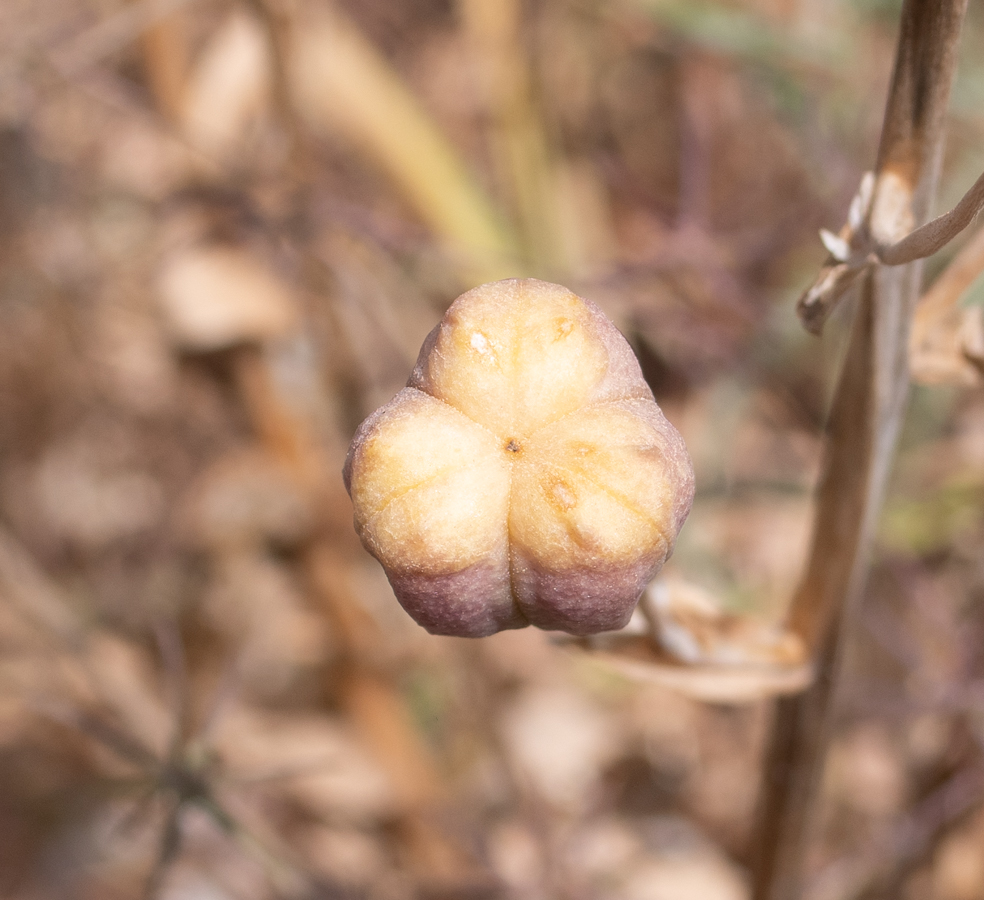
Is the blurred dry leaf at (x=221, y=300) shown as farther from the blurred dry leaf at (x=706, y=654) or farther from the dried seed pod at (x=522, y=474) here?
the dried seed pod at (x=522, y=474)

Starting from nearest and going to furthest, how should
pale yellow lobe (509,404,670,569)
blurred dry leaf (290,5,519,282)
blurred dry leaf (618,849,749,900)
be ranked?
1. pale yellow lobe (509,404,670,569)
2. blurred dry leaf (618,849,749,900)
3. blurred dry leaf (290,5,519,282)

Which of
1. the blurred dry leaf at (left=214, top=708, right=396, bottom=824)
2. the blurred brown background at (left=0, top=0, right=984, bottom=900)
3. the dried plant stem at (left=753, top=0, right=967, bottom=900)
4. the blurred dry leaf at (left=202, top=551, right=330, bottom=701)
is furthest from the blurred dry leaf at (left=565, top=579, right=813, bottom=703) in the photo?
the blurred dry leaf at (left=202, top=551, right=330, bottom=701)

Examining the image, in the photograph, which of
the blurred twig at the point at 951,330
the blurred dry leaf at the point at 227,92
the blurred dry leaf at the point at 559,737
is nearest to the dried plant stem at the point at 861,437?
the blurred twig at the point at 951,330

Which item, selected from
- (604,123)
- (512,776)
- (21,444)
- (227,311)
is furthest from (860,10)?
(21,444)

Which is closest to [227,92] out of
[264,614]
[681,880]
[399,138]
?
[399,138]

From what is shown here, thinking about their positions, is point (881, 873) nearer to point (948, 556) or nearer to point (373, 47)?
point (948, 556)

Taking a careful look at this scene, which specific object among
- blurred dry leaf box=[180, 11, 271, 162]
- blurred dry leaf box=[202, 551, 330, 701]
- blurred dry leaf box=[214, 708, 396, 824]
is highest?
blurred dry leaf box=[180, 11, 271, 162]

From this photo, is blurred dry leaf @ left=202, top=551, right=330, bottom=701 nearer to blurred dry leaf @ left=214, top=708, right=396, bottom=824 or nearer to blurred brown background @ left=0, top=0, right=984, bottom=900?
blurred brown background @ left=0, top=0, right=984, bottom=900
